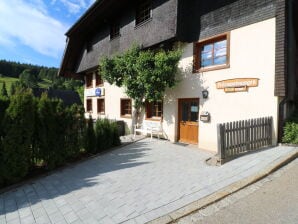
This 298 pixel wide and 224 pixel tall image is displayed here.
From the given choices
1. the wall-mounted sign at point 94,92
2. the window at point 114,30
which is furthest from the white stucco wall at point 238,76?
→ the wall-mounted sign at point 94,92

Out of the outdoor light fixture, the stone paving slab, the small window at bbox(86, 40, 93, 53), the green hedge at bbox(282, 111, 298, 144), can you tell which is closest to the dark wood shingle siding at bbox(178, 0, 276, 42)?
the outdoor light fixture

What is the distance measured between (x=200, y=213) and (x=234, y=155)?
10.2ft

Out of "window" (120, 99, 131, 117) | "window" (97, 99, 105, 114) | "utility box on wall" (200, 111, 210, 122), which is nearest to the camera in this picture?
"utility box on wall" (200, 111, 210, 122)

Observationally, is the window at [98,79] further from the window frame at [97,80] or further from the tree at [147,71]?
the tree at [147,71]

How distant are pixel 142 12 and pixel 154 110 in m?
5.18

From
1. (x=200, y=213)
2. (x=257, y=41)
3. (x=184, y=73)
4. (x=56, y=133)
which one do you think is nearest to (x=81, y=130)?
(x=56, y=133)

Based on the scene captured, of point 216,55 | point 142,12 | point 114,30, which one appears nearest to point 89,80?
point 114,30

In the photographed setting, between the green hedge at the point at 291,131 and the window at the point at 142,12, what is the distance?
793 centimetres

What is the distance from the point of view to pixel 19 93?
5656mm

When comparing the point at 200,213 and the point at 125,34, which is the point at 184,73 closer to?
the point at 125,34

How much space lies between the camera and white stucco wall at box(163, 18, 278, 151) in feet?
21.6

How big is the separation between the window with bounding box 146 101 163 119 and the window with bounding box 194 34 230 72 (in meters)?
2.85

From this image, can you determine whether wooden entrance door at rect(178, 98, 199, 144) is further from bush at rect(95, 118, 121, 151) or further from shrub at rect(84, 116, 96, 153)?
shrub at rect(84, 116, 96, 153)

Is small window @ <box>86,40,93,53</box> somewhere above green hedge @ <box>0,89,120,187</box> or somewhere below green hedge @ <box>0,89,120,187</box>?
above
